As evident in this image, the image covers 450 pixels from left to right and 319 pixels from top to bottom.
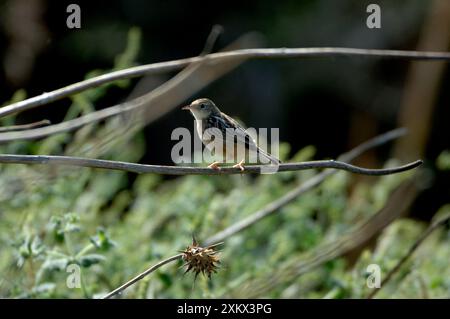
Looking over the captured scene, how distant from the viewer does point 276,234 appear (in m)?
5.00

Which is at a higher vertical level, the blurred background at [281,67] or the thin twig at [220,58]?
the blurred background at [281,67]

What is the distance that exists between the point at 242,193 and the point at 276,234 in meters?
0.33

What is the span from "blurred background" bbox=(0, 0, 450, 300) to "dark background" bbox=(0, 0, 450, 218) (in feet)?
0.04

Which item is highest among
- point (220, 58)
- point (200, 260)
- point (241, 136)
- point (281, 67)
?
point (281, 67)

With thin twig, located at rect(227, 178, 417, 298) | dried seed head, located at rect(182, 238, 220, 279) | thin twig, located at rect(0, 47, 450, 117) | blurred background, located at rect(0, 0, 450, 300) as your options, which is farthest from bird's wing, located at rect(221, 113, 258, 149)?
blurred background, located at rect(0, 0, 450, 300)

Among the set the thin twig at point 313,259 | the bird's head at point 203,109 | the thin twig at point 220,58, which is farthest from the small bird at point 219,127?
the thin twig at point 313,259

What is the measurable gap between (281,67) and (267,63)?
191 mm

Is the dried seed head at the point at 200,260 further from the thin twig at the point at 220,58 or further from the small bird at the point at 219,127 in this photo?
the small bird at the point at 219,127

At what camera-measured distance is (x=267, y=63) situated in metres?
8.69

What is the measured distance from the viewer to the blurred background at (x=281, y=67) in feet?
26.3

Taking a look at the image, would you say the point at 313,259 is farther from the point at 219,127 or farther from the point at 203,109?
the point at 203,109

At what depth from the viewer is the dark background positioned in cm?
801

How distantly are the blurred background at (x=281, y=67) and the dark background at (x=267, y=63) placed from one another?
11mm

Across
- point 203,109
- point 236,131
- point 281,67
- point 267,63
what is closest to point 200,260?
point 236,131
